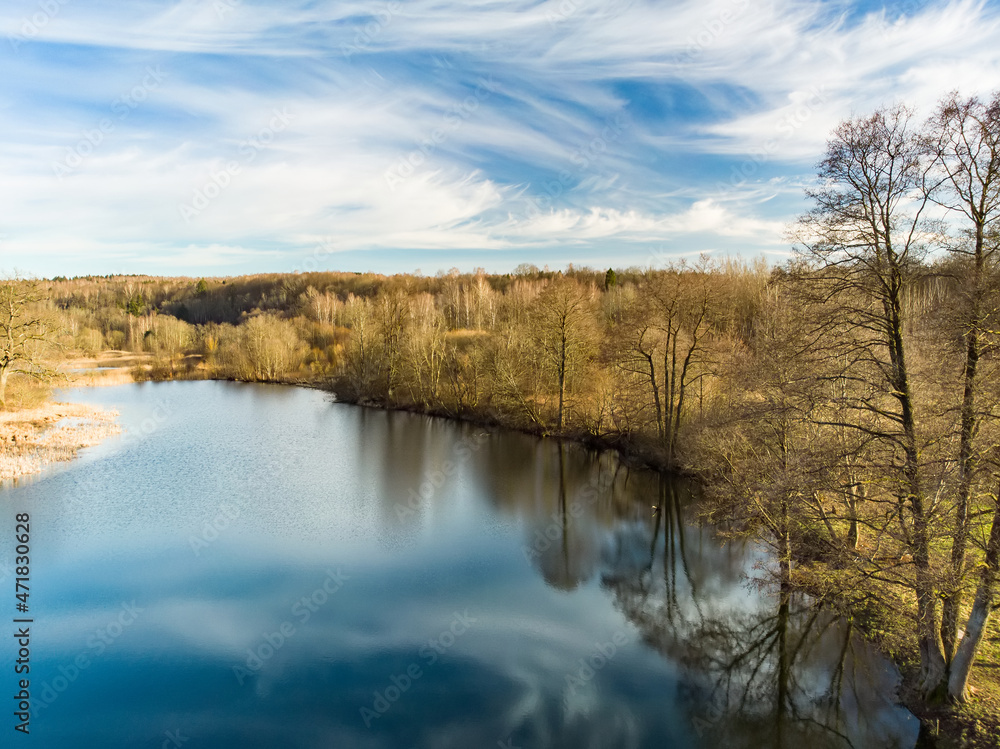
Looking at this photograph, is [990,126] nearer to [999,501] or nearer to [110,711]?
[999,501]

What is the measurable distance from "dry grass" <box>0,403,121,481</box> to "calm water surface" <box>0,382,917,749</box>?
265 centimetres

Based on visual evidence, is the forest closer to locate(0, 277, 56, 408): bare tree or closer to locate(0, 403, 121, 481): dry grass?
locate(0, 277, 56, 408): bare tree

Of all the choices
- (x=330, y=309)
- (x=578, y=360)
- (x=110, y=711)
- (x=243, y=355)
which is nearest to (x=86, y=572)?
(x=110, y=711)

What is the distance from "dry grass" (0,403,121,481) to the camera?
2452 centimetres

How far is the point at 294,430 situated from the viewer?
34.8m

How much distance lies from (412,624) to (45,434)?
27.9 meters

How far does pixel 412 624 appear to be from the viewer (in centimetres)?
1268

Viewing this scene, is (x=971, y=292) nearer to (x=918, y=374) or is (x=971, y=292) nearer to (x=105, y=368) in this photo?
(x=918, y=374)

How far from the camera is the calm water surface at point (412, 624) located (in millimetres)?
9578

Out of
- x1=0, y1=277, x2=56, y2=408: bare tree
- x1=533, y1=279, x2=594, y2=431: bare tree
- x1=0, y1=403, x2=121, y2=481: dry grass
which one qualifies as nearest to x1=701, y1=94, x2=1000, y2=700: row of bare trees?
x1=533, y1=279, x2=594, y2=431: bare tree

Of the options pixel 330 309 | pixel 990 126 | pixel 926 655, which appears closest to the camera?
pixel 990 126

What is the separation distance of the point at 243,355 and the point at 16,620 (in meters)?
51.1

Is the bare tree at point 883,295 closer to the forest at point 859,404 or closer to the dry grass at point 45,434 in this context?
the forest at point 859,404

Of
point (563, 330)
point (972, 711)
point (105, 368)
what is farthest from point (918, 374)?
point (105, 368)
